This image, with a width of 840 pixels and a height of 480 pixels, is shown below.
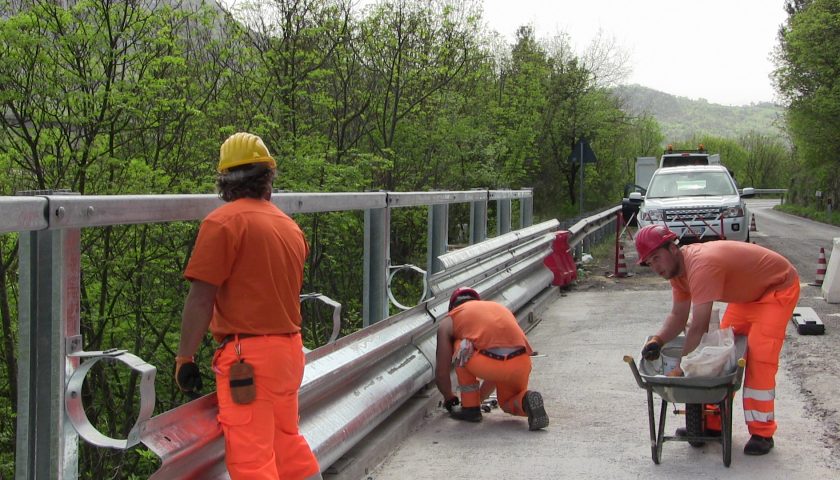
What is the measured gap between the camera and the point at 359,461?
509cm

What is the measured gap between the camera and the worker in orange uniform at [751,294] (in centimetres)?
543

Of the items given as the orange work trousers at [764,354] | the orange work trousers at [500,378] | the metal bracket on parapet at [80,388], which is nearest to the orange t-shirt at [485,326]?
the orange work trousers at [500,378]

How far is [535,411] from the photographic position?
609 cm

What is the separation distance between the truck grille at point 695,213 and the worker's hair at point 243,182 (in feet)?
47.4

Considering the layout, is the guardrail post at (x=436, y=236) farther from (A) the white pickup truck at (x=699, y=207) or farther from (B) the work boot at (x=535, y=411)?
(A) the white pickup truck at (x=699, y=207)

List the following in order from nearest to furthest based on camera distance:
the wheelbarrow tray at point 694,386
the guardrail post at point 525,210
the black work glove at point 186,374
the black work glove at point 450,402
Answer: the black work glove at point 186,374 < the wheelbarrow tray at point 694,386 < the black work glove at point 450,402 < the guardrail post at point 525,210

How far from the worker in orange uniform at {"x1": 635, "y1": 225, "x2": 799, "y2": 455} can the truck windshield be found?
1314 centimetres

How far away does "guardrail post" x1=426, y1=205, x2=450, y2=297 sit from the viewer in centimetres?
759

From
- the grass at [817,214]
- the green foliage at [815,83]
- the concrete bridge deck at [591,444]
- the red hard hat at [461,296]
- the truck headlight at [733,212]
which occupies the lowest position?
the concrete bridge deck at [591,444]

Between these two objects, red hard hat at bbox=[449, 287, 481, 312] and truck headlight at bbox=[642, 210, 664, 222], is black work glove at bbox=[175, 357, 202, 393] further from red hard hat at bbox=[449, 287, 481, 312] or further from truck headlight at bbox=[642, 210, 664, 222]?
truck headlight at bbox=[642, 210, 664, 222]

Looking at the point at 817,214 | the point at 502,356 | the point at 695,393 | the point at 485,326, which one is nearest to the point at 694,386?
the point at 695,393

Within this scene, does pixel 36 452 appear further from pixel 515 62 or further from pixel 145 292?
pixel 515 62

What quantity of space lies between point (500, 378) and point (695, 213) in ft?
39.2

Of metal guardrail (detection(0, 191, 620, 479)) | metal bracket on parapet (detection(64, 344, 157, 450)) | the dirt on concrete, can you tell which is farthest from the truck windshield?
metal bracket on parapet (detection(64, 344, 157, 450))
